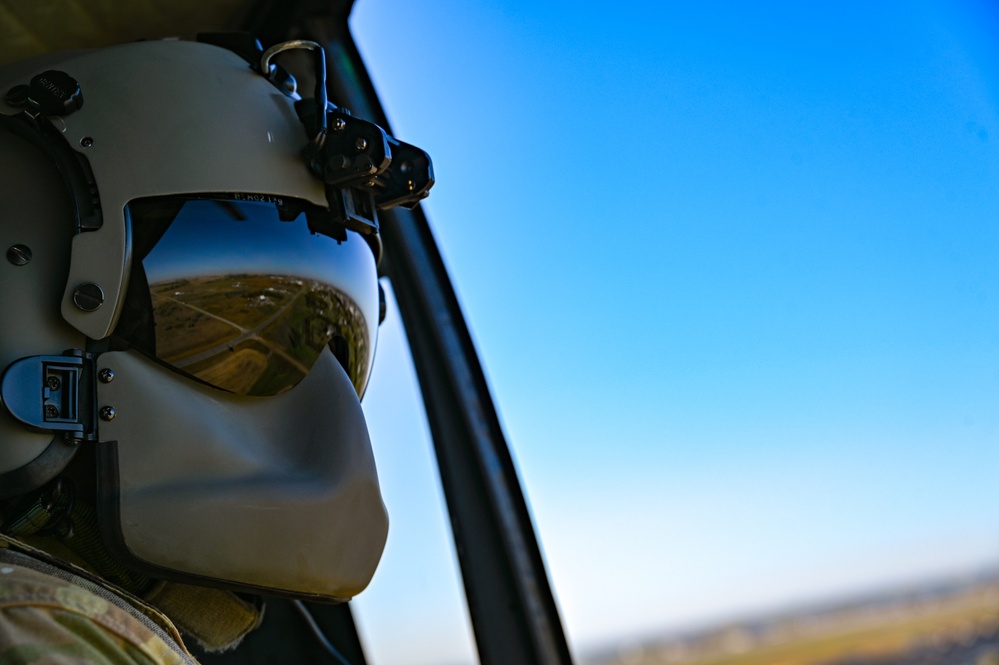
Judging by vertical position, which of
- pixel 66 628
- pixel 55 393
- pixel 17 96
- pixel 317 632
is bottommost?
pixel 66 628

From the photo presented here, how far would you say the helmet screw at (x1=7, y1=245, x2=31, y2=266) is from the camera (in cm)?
102

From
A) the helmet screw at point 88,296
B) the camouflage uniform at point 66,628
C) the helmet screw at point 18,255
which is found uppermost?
the helmet screw at point 18,255

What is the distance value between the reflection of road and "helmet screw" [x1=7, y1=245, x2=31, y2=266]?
0.16m

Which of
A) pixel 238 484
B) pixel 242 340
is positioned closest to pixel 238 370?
pixel 242 340

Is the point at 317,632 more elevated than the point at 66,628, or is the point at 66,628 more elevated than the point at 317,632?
the point at 317,632

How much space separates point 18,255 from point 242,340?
0.27 metres

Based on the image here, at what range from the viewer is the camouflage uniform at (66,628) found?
66cm

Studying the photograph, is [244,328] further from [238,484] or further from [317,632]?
Result: [317,632]

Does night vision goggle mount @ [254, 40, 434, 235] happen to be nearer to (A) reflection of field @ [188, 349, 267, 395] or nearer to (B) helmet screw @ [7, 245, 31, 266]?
(A) reflection of field @ [188, 349, 267, 395]

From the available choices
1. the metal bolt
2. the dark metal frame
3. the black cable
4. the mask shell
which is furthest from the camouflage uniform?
the dark metal frame

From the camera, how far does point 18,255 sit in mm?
1020

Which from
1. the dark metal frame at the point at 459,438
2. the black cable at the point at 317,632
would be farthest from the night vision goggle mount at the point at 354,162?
the black cable at the point at 317,632

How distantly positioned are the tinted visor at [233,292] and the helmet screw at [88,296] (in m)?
0.04

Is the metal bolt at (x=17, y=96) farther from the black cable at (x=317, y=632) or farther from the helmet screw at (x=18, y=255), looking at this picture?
the black cable at (x=317, y=632)
